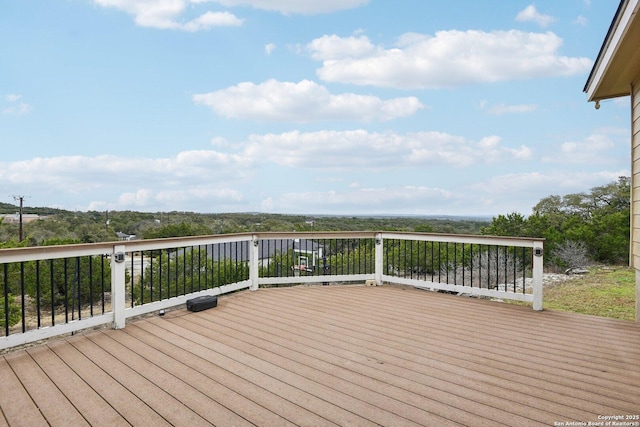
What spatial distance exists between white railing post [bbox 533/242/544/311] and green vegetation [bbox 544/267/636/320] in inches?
42.0

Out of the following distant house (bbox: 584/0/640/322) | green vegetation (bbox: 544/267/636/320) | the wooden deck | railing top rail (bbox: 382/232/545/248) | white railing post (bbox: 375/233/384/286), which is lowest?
green vegetation (bbox: 544/267/636/320)

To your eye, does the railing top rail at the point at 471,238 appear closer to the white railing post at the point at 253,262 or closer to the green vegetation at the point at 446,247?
the green vegetation at the point at 446,247

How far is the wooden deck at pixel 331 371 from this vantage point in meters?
1.84

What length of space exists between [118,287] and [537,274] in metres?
4.60

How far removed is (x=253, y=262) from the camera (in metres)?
5.06

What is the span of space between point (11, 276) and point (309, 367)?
15751 mm

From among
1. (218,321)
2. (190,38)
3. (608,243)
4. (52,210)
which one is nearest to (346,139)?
(190,38)

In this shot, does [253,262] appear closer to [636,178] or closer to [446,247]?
[446,247]

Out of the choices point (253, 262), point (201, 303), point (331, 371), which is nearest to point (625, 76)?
point (331, 371)

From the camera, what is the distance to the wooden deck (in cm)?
184

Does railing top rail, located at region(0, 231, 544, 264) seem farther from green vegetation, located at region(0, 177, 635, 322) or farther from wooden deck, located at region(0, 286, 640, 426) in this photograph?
wooden deck, located at region(0, 286, 640, 426)

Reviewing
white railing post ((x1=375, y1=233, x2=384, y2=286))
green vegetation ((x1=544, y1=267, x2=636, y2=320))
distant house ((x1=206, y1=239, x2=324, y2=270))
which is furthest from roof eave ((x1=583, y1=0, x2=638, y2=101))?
distant house ((x1=206, y1=239, x2=324, y2=270))

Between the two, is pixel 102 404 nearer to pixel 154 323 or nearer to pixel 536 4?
pixel 154 323

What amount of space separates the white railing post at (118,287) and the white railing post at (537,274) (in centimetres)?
450
